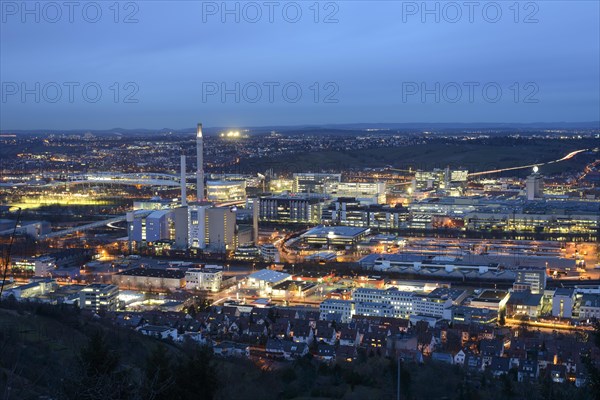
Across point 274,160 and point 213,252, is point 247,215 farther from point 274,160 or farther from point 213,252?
point 274,160

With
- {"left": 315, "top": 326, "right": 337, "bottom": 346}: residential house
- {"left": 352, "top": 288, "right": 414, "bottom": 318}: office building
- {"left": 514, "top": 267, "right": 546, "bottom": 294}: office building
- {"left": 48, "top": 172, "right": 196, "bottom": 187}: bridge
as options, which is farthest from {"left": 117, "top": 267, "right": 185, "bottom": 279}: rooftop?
{"left": 48, "top": 172, "right": 196, "bottom": 187}: bridge

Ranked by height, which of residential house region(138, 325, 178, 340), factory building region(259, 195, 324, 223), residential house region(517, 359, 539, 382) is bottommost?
residential house region(517, 359, 539, 382)

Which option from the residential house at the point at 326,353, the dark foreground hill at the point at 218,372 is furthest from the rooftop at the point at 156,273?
the residential house at the point at 326,353

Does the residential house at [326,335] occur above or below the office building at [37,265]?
below

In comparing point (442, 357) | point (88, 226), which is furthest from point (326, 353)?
point (88, 226)

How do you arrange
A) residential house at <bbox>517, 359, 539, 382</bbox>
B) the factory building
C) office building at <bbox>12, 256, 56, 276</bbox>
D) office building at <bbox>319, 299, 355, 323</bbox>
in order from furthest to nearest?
the factory building < office building at <bbox>12, 256, 56, 276</bbox> < office building at <bbox>319, 299, 355, 323</bbox> < residential house at <bbox>517, 359, 539, 382</bbox>

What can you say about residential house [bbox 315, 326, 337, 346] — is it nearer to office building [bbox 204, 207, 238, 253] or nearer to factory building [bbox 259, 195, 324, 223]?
office building [bbox 204, 207, 238, 253]

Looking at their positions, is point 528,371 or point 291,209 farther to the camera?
point 291,209

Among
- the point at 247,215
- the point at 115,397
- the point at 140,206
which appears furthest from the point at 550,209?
the point at 115,397

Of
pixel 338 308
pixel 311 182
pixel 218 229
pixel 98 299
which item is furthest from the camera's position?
pixel 311 182

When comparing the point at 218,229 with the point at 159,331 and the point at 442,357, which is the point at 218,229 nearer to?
the point at 159,331

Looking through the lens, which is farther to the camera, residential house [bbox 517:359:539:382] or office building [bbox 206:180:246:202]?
office building [bbox 206:180:246:202]

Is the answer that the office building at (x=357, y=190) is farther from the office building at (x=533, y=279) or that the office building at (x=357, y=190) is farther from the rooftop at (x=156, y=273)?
the rooftop at (x=156, y=273)
